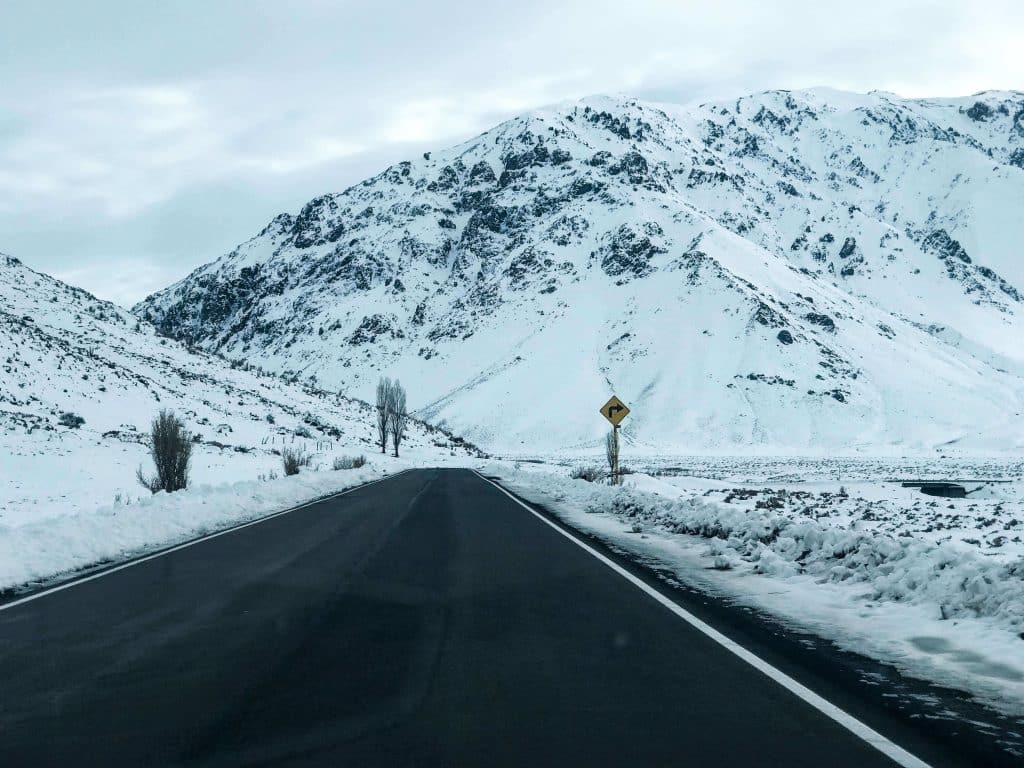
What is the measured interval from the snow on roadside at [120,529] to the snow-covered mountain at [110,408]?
4719 mm

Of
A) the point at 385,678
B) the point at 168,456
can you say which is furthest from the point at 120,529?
the point at 385,678

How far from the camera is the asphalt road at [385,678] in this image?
15.5 ft

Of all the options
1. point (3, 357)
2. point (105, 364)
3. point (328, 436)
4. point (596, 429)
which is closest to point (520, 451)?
point (596, 429)

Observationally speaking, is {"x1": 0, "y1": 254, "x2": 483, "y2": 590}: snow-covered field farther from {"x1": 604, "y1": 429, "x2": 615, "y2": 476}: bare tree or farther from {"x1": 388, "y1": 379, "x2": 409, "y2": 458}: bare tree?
{"x1": 604, "y1": 429, "x2": 615, "y2": 476}: bare tree

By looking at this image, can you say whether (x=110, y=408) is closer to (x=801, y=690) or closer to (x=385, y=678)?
(x=385, y=678)

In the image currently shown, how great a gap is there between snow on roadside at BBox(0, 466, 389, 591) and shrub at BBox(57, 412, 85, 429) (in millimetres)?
19614

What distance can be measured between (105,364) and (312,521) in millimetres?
47016

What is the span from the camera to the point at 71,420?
43.3 metres

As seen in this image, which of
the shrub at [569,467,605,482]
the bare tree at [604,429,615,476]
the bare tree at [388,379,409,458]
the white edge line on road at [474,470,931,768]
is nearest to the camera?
the white edge line on road at [474,470,931,768]

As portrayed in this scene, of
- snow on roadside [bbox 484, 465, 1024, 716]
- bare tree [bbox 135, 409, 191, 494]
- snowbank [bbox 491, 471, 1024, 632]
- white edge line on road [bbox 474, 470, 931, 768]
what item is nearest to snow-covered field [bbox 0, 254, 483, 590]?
bare tree [bbox 135, 409, 191, 494]

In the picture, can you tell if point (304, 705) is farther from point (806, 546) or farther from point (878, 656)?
point (806, 546)

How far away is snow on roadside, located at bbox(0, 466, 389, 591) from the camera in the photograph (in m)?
12.4

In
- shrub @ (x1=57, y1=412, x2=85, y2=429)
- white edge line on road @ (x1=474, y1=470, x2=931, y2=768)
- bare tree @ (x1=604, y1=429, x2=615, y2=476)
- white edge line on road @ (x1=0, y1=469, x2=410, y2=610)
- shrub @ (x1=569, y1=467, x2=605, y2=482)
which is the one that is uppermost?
shrub @ (x1=57, y1=412, x2=85, y2=429)

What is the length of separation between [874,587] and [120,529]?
39.2 ft
